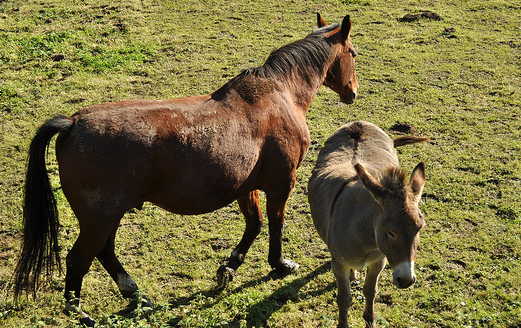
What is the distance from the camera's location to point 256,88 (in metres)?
4.79

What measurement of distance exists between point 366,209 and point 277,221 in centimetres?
150

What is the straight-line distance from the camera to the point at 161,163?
3.99 m

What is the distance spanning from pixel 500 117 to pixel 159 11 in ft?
27.6

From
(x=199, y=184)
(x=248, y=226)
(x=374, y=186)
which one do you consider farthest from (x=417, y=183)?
(x=248, y=226)

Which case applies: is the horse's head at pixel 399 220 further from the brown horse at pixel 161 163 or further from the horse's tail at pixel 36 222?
the horse's tail at pixel 36 222

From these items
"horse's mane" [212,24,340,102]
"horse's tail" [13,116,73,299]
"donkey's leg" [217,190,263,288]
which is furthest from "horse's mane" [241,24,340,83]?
"horse's tail" [13,116,73,299]

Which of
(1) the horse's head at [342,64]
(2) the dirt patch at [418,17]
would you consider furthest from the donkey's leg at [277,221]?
(2) the dirt patch at [418,17]

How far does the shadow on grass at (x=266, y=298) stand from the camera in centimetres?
446

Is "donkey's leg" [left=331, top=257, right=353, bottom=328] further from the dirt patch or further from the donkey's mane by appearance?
the dirt patch

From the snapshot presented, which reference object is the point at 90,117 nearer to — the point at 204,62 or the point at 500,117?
the point at 204,62

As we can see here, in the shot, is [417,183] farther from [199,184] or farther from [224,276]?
[224,276]

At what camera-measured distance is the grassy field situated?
15.4 ft

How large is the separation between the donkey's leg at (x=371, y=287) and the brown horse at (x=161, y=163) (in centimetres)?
104

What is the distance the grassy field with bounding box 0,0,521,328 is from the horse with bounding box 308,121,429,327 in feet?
1.87
